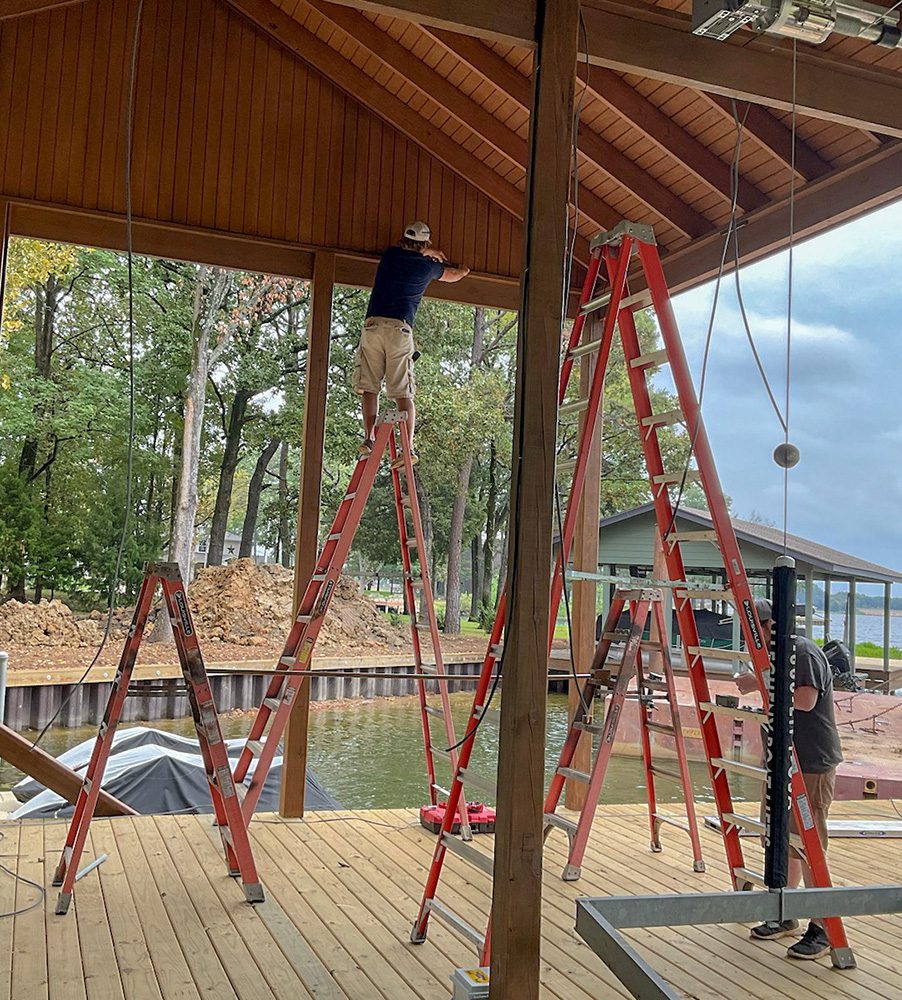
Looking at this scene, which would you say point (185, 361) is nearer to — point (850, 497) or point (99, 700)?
point (99, 700)

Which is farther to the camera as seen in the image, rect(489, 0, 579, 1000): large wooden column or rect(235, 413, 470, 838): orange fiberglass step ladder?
rect(235, 413, 470, 838): orange fiberglass step ladder

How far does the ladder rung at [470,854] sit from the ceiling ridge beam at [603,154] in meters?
3.89

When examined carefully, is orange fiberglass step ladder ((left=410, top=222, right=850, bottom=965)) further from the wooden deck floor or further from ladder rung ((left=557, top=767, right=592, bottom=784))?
ladder rung ((left=557, top=767, right=592, bottom=784))

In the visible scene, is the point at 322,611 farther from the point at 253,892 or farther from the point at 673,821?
the point at 673,821

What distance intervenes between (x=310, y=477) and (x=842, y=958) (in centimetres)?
361

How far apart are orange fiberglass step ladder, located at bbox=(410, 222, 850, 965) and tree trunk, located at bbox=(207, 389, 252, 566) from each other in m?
17.6

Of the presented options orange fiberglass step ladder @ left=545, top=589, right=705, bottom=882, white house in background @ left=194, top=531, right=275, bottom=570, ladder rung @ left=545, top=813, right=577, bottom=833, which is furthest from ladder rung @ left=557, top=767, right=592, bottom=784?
white house in background @ left=194, top=531, right=275, bottom=570

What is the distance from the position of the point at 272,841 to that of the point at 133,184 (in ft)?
12.0

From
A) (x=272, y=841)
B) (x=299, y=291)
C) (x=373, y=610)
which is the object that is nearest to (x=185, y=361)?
(x=299, y=291)

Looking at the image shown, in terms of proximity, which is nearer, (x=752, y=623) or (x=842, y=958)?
(x=842, y=958)

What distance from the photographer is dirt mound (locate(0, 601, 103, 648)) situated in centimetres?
1623

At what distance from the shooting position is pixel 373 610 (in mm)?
20641

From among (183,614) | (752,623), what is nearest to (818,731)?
(752,623)

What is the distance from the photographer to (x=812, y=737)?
3.84m
